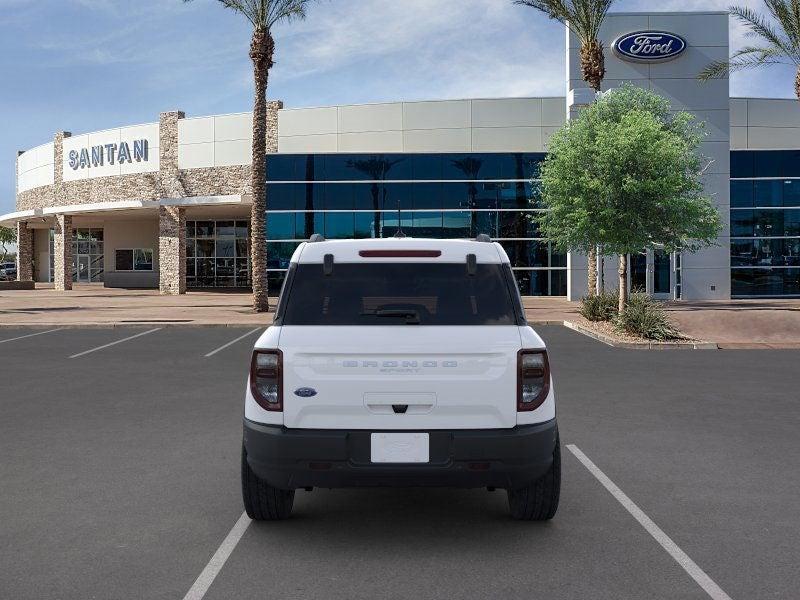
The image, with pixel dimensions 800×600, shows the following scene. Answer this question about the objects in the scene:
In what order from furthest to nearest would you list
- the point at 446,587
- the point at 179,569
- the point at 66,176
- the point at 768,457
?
the point at 66,176
the point at 768,457
the point at 179,569
the point at 446,587

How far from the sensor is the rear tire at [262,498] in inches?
191

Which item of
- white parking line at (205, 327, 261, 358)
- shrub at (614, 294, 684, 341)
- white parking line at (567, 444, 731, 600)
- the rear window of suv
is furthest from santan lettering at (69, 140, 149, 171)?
the rear window of suv

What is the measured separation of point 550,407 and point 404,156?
1248 inches

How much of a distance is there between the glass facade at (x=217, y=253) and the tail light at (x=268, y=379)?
45.0 meters

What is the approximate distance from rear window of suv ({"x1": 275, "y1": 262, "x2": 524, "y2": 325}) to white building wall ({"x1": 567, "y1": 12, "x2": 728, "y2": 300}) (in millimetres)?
28676

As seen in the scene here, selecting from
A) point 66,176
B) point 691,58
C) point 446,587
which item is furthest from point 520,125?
point 446,587

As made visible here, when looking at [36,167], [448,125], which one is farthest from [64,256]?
[448,125]

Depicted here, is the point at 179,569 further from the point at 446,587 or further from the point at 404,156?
the point at 404,156

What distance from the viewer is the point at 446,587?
4000 millimetres

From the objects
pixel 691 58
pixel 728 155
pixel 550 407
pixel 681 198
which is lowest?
pixel 550 407

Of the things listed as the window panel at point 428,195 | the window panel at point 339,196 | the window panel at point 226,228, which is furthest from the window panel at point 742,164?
the window panel at point 226,228

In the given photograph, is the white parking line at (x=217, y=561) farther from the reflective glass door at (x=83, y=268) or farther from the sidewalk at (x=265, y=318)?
the reflective glass door at (x=83, y=268)

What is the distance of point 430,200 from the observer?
3538 centimetres

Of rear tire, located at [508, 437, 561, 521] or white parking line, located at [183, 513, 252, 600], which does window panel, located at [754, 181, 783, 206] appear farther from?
white parking line, located at [183, 513, 252, 600]
